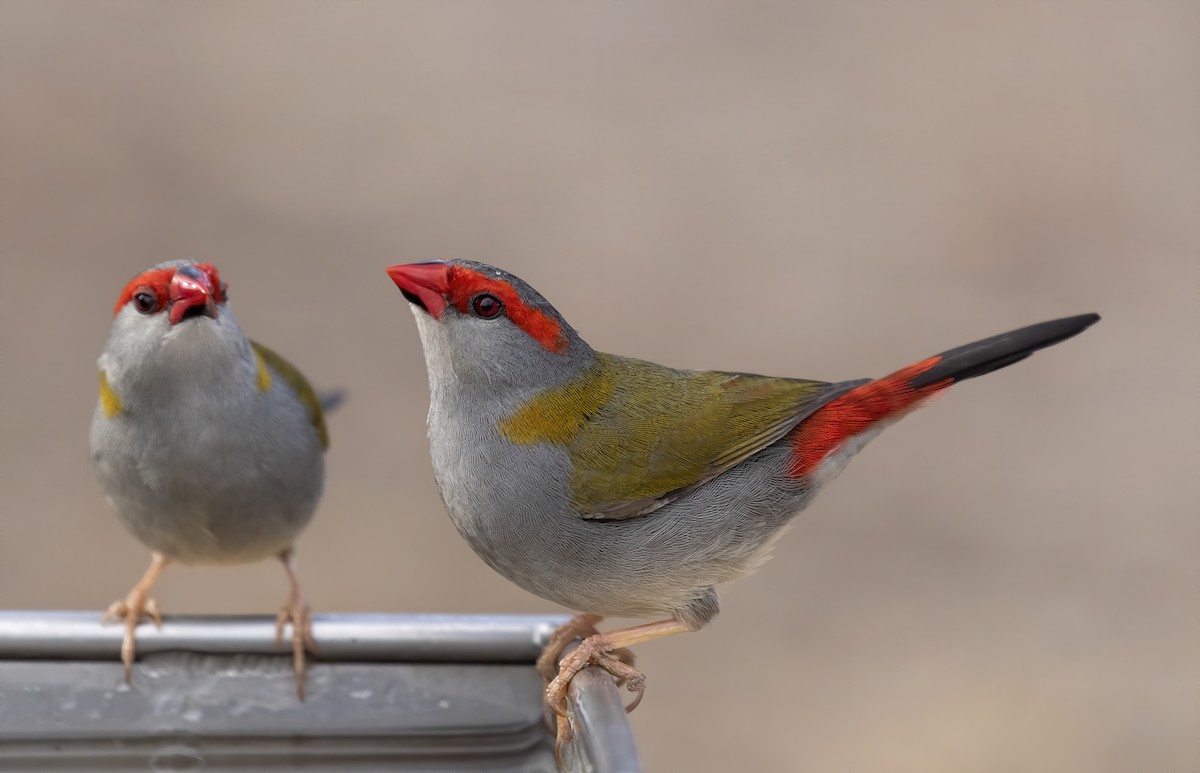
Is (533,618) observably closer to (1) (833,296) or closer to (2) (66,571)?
(2) (66,571)

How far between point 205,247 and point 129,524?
4401 mm

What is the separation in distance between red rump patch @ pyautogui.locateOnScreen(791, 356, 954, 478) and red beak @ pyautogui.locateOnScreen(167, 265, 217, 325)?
1381 mm

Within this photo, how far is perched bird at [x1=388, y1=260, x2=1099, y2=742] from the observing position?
9.37 feet

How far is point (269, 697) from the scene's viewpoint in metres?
3.17

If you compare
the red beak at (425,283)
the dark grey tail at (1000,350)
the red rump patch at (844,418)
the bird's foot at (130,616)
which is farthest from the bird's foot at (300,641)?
the dark grey tail at (1000,350)

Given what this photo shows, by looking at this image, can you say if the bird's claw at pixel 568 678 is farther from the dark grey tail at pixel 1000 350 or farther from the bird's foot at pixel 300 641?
the dark grey tail at pixel 1000 350

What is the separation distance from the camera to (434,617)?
3197 millimetres

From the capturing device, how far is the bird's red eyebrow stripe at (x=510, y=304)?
2758mm

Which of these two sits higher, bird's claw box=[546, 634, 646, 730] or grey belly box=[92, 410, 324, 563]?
grey belly box=[92, 410, 324, 563]

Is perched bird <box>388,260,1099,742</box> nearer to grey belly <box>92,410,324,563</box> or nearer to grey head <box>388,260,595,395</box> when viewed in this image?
grey head <box>388,260,595,395</box>

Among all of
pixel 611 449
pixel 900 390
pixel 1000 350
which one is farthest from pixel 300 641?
pixel 1000 350

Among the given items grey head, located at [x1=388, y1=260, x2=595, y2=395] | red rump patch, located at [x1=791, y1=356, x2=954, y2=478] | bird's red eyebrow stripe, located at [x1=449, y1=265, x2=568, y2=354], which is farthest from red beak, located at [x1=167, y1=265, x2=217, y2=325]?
red rump patch, located at [x1=791, y1=356, x2=954, y2=478]

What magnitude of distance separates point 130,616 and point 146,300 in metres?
0.76

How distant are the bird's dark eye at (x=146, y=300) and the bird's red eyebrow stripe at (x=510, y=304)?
81cm
